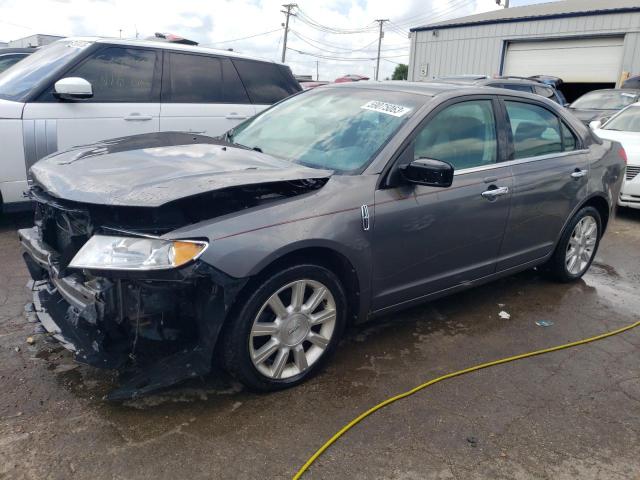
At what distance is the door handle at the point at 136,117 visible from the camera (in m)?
5.48

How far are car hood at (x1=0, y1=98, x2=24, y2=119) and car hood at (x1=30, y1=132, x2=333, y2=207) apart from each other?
6.15ft

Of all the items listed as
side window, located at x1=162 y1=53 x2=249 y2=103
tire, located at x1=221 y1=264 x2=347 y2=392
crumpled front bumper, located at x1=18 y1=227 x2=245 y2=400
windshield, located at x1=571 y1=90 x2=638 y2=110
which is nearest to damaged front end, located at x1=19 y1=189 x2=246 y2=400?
crumpled front bumper, located at x1=18 y1=227 x2=245 y2=400

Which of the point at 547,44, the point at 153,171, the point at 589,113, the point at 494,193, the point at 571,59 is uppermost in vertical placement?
the point at 547,44

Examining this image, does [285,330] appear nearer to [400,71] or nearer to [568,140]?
[568,140]

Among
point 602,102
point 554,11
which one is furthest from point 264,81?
point 554,11

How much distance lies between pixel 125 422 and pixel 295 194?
139 cm

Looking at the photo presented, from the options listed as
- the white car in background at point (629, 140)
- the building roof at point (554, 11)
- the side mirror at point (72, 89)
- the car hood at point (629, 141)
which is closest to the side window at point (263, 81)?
the side mirror at point (72, 89)

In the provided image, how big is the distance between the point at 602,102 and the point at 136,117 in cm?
1189

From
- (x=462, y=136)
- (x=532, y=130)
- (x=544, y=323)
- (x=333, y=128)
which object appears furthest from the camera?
(x=532, y=130)

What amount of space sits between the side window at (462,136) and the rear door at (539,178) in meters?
0.22

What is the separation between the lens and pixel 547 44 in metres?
22.7

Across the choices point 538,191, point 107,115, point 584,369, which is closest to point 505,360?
point 584,369

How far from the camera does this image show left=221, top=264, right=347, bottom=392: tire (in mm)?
2693

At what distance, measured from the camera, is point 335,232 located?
9.57ft
